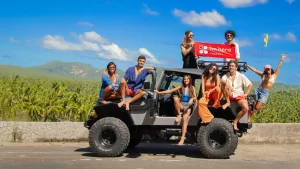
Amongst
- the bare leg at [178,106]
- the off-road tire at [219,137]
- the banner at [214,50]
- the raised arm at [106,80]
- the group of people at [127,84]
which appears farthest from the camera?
the banner at [214,50]

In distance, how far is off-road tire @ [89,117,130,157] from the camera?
363 inches

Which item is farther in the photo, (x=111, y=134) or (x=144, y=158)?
(x=111, y=134)

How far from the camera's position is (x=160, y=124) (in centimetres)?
928

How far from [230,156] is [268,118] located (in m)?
4.98

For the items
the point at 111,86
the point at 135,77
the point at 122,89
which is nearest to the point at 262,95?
the point at 135,77

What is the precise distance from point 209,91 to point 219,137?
976 millimetres

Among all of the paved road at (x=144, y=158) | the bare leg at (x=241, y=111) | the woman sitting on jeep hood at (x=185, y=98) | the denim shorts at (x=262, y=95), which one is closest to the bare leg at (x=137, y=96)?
the woman sitting on jeep hood at (x=185, y=98)

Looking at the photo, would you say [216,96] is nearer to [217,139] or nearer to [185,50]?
[217,139]

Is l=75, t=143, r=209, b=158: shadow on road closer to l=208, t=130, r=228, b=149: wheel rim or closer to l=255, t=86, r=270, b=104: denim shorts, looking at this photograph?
l=208, t=130, r=228, b=149: wheel rim

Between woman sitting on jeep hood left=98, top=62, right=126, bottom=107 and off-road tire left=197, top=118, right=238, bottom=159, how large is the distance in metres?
1.83

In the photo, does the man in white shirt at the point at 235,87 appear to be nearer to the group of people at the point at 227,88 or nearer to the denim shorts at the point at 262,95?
the group of people at the point at 227,88

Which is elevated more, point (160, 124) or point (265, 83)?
point (265, 83)

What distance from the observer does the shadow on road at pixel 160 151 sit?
968 centimetres

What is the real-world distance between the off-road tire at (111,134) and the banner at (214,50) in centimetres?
236
